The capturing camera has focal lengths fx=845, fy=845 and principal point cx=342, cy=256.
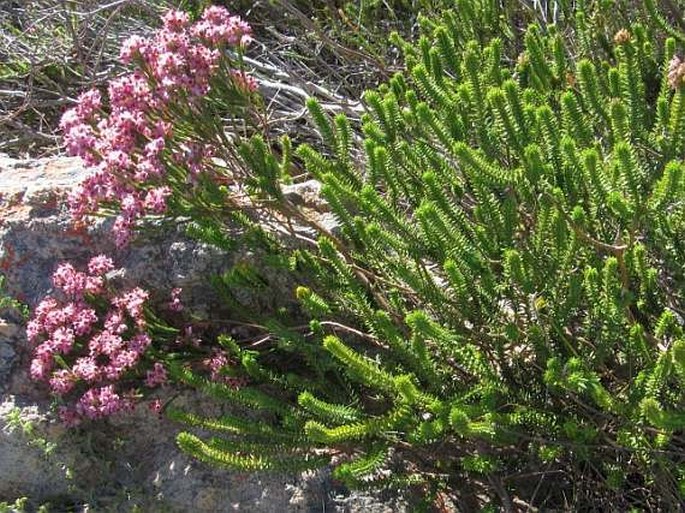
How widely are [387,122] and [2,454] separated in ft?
5.93

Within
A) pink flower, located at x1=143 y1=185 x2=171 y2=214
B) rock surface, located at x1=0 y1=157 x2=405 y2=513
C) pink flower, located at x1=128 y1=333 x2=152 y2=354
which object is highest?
Result: pink flower, located at x1=143 y1=185 x2=171 y2=214

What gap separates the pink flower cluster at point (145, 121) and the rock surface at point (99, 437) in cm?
37

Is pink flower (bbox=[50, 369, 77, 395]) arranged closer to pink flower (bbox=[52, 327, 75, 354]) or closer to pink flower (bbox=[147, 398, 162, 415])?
pink flower (bbox=[52, 327, 75, 354])

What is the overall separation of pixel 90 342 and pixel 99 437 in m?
0.39

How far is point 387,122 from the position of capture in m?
2.91

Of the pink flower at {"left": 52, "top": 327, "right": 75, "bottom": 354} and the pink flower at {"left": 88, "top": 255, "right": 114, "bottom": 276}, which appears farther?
the pink flower at {"left": 88, "top": 255, "right": 114, "bottom": 276}

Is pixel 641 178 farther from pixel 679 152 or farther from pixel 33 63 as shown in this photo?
pixel 33 63

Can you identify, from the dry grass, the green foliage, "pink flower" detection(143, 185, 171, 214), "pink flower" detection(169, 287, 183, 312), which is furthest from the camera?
the dry grass

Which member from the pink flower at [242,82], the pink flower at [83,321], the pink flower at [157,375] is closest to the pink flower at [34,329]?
the pink flower at [83,321]

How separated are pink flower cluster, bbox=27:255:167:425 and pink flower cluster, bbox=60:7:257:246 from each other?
27cm

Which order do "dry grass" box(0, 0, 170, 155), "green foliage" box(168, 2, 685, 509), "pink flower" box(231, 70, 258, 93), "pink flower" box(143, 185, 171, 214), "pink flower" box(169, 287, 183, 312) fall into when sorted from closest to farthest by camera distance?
1. "green foliage" box(168, 2, 685, 509)
2. "pink flower" box(143, 185, 171, 214)
3. "pink flower" box(231, 70, 258, 93)
4. "pink flower" box(169, 287, 183, 312)
5. "dry grass" box(0, 0, 170, 155)

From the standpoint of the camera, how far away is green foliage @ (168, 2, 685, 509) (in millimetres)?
2393

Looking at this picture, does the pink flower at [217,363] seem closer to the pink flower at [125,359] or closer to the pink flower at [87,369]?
the pink flower at [125,359]

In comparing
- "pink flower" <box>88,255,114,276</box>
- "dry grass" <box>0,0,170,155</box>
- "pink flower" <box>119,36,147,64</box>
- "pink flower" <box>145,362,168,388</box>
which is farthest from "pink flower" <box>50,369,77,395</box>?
"dry grass" <box>0,0,170,155</box>
